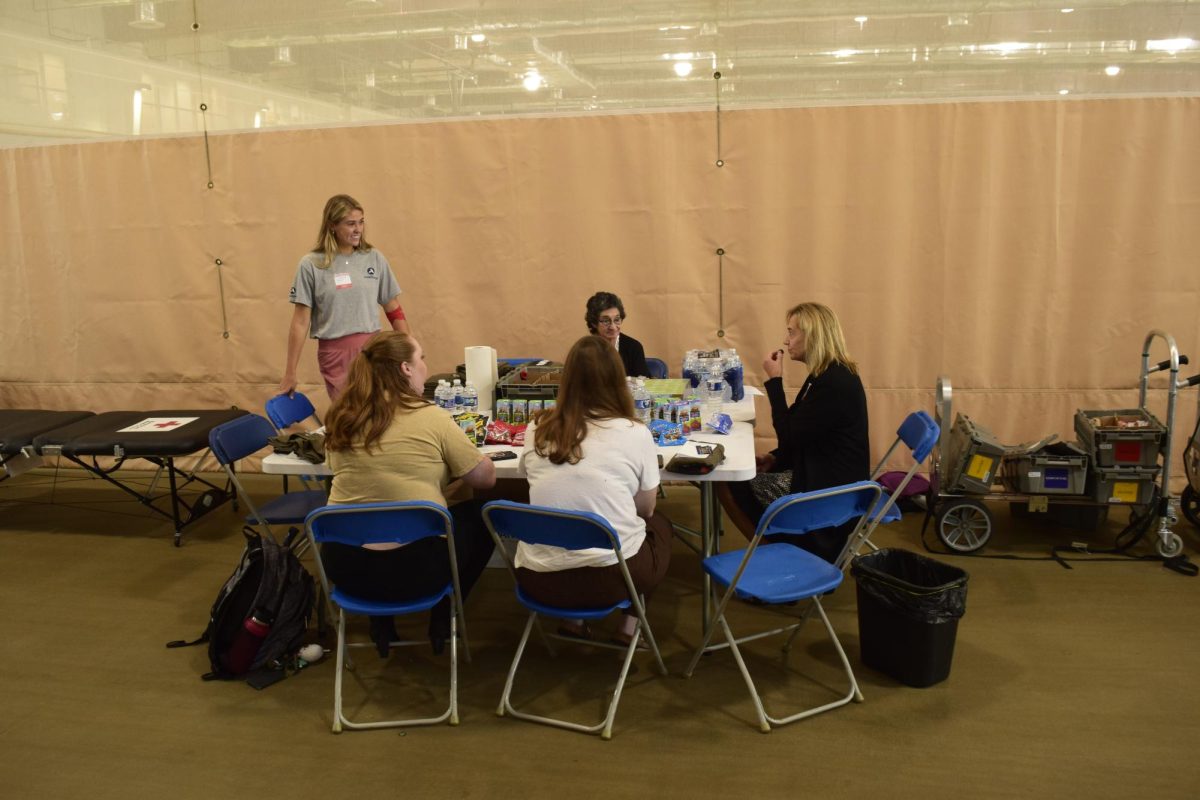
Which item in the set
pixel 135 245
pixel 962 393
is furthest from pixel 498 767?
pixel 135 245

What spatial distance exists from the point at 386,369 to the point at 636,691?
1.34m

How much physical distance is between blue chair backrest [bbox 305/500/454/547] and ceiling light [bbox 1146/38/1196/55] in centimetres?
441

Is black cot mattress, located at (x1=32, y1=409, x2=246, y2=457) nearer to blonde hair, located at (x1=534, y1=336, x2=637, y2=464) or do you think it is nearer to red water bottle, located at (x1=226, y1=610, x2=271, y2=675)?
red water bottle, located at (x1=226, y1=610, x2=271, y2=675)

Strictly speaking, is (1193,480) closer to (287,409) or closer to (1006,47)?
(1006,47)

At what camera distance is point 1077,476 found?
4.14 metres

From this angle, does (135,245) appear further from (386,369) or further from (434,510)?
(434,510)

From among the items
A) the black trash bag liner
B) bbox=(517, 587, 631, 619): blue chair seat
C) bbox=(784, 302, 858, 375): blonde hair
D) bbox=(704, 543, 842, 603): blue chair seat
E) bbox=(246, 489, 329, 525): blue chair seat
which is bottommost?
the black trash bag liner

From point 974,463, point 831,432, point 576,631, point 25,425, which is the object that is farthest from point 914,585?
point 25,425

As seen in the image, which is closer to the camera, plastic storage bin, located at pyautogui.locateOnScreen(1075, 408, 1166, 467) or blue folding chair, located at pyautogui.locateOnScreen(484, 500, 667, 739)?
blue folding chair, located at pyautogui.locateOnScreen(484, 500, 667, 739)

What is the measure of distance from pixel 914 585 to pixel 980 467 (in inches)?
55.3

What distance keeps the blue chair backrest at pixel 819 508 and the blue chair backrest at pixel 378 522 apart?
96 centimetres

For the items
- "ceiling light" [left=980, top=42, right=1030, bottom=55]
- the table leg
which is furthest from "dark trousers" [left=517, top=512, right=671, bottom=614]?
"ceiling light" [left=980, top=42, right=1030, bottom=55]

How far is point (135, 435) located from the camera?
4.63 m

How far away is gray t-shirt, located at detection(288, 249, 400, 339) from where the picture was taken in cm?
448
